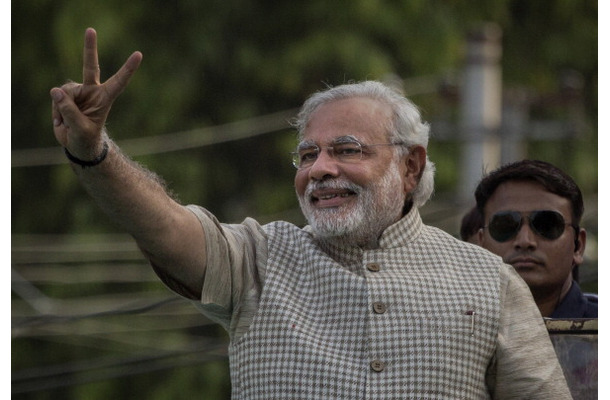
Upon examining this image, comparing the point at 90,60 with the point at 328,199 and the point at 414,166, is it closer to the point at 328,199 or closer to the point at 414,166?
the point at 328,199

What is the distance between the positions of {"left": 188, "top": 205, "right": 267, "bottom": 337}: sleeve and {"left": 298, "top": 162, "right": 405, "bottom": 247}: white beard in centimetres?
15

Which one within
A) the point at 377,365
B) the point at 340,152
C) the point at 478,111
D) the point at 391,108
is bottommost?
the point at 377,365

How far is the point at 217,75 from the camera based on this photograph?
9.66 metres

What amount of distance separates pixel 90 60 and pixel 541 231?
1508 millimetres

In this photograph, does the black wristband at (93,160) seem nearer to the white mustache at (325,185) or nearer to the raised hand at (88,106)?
the raised hand at (88,106)

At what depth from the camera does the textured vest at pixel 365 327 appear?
3.70 meters

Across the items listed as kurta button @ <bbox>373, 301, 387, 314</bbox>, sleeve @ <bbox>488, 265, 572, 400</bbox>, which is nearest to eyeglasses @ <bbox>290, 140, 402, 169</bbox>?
kurta button @ <bbox>373, 301, 387, 314</bbox>

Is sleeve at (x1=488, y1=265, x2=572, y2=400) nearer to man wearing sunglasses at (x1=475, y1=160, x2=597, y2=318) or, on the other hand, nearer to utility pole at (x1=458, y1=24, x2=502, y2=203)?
man wearing sunglasses at (x1=475, y1=160, x2=597, y2=318)

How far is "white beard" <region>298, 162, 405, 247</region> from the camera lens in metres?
3.87

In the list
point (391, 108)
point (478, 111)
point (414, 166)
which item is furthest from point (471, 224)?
point (478, 111)

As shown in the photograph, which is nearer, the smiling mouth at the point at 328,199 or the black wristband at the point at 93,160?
the black wristband at the point at 93,160

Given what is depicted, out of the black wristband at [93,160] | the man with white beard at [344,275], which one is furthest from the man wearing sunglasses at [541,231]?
the black wristband at [93,160]

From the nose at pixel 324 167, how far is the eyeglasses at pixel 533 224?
2.30 feet

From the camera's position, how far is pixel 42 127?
377 inches
